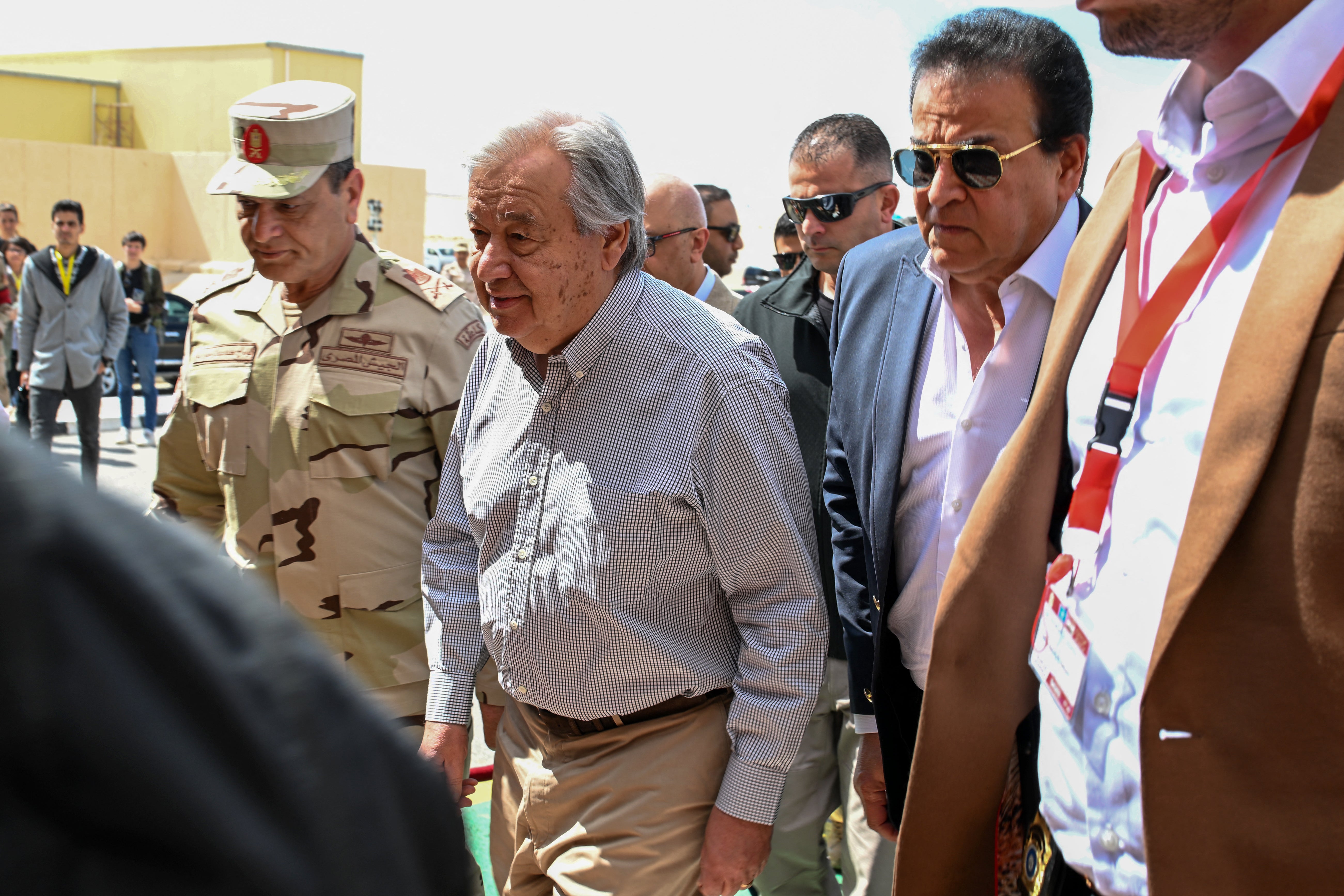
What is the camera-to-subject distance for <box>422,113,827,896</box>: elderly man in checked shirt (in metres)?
2.13

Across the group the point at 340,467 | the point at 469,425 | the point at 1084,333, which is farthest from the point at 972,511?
the point at 340,467

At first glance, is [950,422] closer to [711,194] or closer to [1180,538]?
[1180,538]

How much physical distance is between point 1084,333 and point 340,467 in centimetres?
188

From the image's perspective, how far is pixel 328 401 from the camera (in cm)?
276

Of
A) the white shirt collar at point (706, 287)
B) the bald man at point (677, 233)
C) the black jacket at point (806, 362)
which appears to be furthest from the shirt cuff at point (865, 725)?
the white shirt collar at point (706, 287)

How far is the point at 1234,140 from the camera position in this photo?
1436 millimetres

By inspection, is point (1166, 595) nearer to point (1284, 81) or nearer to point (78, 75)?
point (1284, 81)

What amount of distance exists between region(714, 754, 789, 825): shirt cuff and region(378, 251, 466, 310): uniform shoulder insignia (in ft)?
4.96

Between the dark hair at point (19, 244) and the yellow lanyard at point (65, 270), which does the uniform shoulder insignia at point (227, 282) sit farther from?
the dark hair at point (19, 244)

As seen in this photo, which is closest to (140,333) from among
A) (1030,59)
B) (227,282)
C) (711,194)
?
(711,194)

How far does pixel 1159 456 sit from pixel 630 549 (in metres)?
1.06

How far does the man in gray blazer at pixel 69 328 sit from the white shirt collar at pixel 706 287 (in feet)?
19.3

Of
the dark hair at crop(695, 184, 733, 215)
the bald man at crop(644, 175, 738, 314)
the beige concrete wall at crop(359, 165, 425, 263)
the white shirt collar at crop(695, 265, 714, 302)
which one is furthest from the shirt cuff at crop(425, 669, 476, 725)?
the beige concrete wall at crop(359, 165, 425, 263)

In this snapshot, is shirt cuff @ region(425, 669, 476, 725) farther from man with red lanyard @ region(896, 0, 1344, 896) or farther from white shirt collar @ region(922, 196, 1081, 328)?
white shirt collar @ region(922, 196, 1081, 328)
